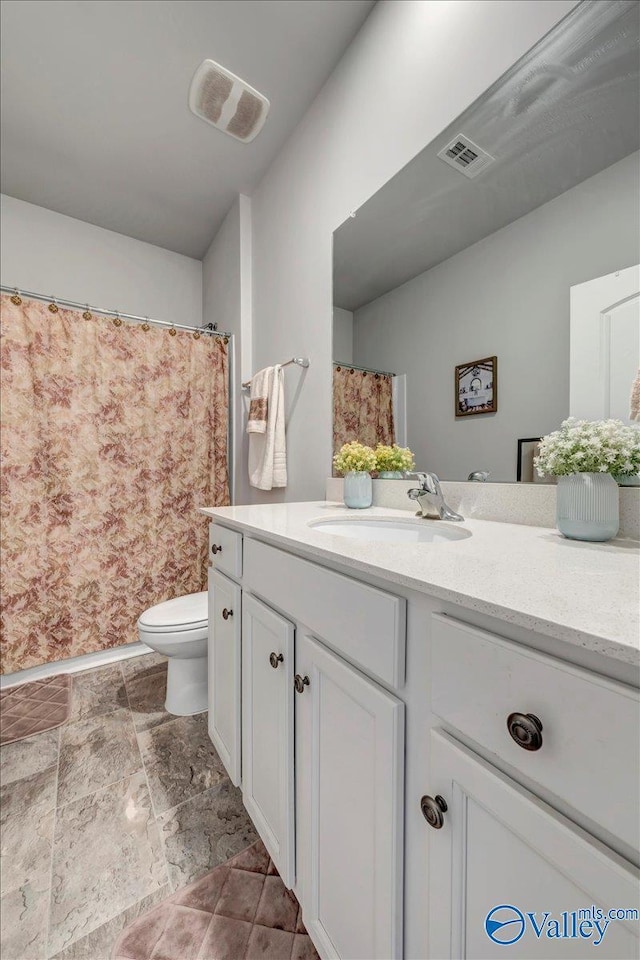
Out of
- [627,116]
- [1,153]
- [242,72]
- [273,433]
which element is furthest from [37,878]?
[1,153]

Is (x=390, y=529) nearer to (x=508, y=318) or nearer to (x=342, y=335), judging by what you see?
(x=508, y=318)

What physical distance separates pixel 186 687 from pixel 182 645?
25 cm

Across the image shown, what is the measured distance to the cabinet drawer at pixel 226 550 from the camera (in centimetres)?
101

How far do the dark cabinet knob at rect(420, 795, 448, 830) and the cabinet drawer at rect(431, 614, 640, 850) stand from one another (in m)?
0.10

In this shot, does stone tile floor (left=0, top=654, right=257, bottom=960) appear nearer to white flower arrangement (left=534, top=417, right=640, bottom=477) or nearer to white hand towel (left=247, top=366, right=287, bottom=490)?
white hand towel (left=247, top=366, right=287, bottom=490)

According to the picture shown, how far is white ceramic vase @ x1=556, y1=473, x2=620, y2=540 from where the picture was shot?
2.28ft

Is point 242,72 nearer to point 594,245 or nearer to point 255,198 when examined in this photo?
point 255,198

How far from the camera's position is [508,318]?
959 millimetres

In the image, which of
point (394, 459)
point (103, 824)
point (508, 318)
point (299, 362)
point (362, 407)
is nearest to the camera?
point (508, 318)

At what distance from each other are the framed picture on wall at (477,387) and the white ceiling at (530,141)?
0.35m

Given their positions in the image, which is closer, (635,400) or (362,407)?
(635,400)

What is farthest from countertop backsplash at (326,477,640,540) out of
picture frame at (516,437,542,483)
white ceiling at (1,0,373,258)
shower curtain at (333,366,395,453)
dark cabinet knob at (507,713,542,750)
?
white ceiling at (1,0,373,258)

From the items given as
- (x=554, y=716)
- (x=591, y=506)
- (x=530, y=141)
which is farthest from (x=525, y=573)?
(x=530, y=141)

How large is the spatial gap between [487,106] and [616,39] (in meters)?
0.28
